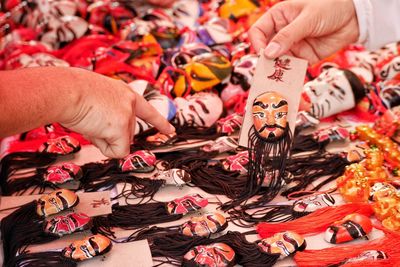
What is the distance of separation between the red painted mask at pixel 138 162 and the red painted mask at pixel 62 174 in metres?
0.12

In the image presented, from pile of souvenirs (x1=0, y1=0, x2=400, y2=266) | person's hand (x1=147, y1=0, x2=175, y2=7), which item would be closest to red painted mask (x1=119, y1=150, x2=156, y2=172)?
pile of souvenirs (x1=0, y1=0, x2=400, y2=266)

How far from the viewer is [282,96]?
1.47m

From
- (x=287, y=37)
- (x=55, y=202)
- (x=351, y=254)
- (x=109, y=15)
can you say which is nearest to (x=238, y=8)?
(x=109, y=15)

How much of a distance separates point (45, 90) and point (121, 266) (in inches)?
16.0

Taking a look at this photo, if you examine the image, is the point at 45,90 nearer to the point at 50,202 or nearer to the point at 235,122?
the point at 50,202

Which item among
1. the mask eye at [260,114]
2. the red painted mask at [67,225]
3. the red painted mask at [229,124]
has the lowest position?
the red painted mask at [67,225]

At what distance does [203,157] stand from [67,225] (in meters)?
0.52

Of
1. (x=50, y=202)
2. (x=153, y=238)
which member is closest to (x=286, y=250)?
Answer: (x=153, y=238)

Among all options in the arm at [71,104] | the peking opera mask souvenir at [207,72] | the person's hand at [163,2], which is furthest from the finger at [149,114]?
the person's hand at [163,2]

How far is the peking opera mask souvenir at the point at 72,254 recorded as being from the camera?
1271mm

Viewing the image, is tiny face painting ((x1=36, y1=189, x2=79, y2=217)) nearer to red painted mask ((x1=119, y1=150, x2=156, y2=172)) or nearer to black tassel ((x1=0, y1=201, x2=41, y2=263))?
black tassel ((x1=0, y1=201, x2=41, y2=263))

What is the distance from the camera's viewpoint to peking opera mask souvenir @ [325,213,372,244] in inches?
52.7

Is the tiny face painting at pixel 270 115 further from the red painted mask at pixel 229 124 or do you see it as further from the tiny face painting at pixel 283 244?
the red painted mask at pixel 229 124

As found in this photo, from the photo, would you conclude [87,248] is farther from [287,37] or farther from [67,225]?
[287,37]
